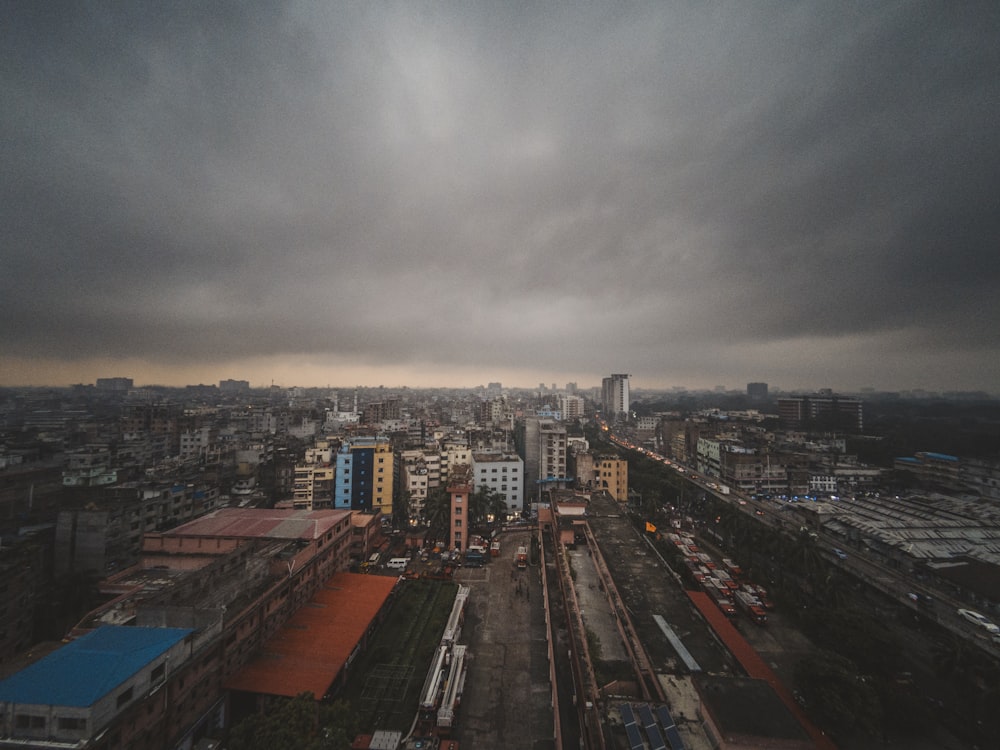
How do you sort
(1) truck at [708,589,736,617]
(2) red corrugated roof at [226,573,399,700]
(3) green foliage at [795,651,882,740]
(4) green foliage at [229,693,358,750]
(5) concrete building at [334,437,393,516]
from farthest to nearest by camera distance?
(5) concrete building at [334,437,393,516], (1) truck at [708,589,736,617], (2) red corrugated roof at [226,573,399,700], (3) green foliage at [795,651,882,740], (4) green foliage at [229,693,358,750]

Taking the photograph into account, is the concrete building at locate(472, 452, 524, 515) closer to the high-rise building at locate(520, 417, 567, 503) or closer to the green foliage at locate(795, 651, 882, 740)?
the high-rise building at locate(520, 417, 567, 503)

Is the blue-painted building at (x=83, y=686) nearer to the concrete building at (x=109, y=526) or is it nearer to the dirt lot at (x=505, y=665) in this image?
the dirt lot at (x=505, y=665)

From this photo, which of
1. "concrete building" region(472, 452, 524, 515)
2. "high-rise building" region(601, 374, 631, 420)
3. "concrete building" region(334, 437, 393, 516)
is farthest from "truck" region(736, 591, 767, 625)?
"high-rise building" region(601, 374, 631, 420)

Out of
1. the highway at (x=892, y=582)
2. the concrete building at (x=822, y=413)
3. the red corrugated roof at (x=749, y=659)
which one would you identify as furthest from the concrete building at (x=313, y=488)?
the concrete building at (x=822, y=413)

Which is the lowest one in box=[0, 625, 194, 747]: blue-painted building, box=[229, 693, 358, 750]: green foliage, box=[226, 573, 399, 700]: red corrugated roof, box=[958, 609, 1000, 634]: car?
box=[958, 609, 1000, 634]: car

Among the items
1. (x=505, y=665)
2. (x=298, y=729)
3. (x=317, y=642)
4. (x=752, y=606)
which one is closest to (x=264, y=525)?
(x=317, y=642)

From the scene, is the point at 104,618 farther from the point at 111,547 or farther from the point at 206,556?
the point at 111,547

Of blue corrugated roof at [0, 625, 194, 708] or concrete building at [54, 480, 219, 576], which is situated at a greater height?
blue corrugated roof at [0, 625, 194, 708]
